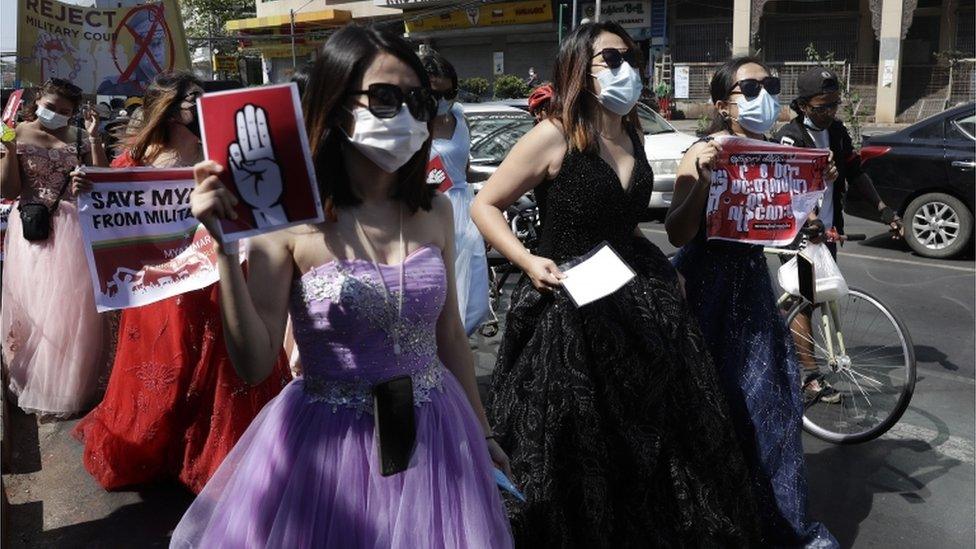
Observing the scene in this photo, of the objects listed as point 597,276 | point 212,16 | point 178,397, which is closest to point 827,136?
point 597,276

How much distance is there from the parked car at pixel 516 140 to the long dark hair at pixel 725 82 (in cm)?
588

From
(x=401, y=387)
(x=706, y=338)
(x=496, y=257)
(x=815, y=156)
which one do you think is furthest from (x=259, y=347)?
(x=496, y=257)

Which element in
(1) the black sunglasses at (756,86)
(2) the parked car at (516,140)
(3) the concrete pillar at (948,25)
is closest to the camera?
(1) the black sunglasses at (756,86)

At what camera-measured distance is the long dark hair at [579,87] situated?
329cm

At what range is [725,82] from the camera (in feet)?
12.8

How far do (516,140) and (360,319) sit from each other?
879 cm

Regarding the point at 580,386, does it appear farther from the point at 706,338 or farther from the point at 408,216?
the point at 408,216

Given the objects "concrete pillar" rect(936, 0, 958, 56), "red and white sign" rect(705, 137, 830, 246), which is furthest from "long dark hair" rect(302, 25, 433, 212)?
"concrete pillar" rect(936, 0, 958, 56)

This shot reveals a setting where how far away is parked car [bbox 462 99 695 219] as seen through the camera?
1052 cm

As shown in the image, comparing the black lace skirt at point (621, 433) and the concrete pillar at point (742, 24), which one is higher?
the concrete pillar at point (742, 24)

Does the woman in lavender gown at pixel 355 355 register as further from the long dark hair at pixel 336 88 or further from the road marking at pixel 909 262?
the road marking at pixel 909 262

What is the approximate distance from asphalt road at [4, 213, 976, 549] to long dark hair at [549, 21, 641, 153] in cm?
194

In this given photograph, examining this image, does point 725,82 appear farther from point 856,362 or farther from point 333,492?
point 333,492

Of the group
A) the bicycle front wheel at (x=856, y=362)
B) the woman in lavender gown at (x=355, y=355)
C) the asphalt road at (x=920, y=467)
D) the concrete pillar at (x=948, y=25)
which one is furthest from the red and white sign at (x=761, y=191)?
the concrete pillar at (x=948, y=25)
